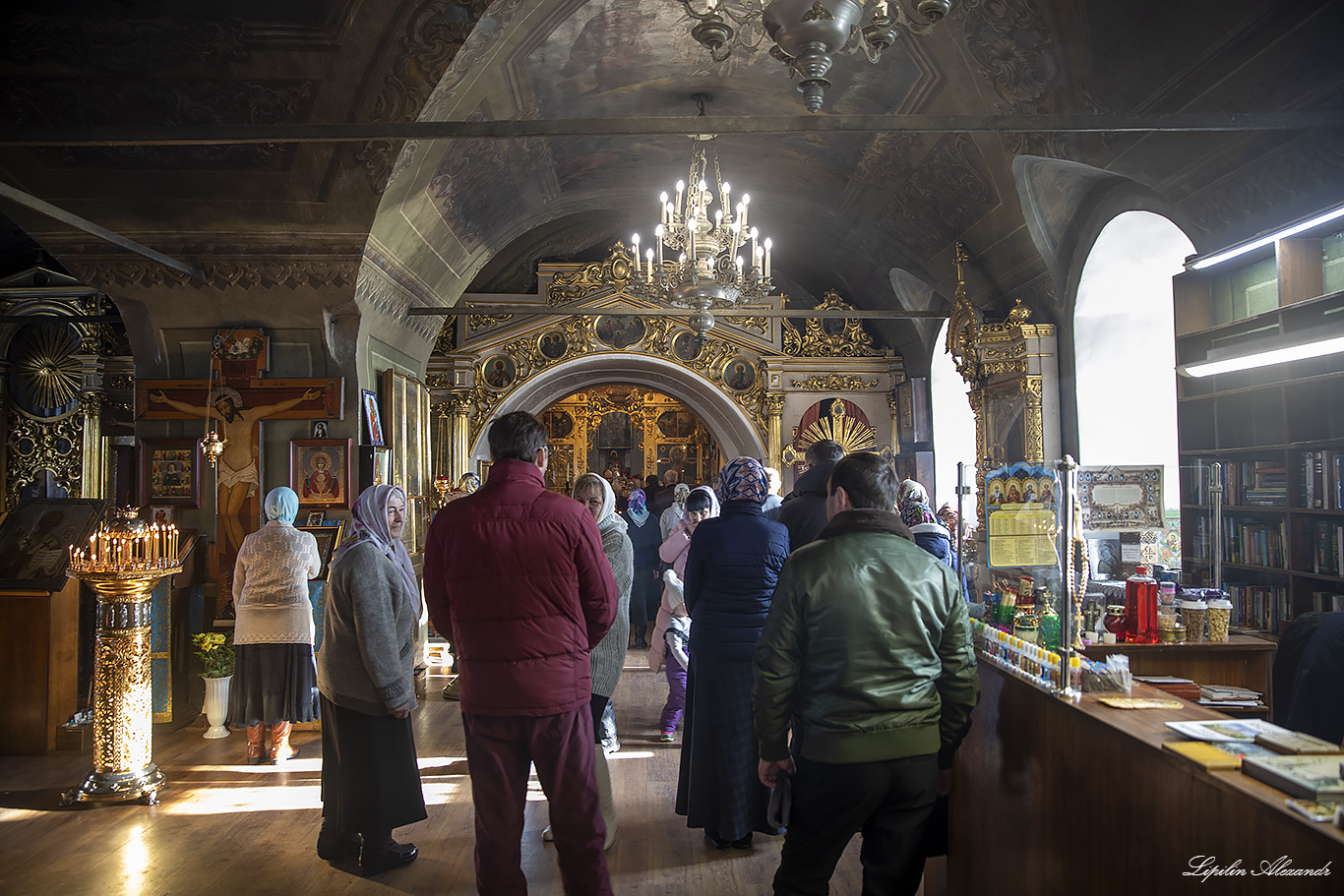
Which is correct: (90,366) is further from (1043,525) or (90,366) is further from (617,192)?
(1043,525)

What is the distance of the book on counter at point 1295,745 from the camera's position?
1904 millimetres

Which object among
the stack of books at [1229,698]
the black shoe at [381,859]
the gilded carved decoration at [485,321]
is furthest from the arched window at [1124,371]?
the gilded carved decoration at [485,321]

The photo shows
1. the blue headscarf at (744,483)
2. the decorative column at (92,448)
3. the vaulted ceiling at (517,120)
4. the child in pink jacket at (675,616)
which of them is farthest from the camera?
the decorative column at (92,448)

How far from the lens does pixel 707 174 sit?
10523mm

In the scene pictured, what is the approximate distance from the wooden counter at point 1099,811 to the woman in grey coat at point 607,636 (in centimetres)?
138

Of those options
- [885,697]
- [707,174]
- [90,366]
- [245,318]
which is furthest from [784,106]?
[90,366]

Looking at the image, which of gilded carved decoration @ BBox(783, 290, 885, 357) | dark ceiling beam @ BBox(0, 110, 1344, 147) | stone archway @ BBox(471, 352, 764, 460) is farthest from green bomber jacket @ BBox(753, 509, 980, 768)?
gilded carved decoration @ BBox(783, 290, 885, 357)

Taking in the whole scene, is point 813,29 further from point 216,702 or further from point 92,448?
point 92,448

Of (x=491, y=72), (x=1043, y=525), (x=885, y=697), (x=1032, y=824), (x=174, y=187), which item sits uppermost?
(x=491, y=72)

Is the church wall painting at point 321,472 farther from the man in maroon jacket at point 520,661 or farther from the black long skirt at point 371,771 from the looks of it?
the man in maroon jacket at point 520,661

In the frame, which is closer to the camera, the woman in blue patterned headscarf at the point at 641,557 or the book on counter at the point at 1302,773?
the book on counter at the point at 1302,773

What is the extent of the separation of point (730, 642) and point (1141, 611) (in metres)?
1.68

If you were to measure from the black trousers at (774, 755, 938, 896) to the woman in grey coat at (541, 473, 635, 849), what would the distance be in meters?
1.07

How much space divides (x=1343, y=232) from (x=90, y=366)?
1293 centimetres
